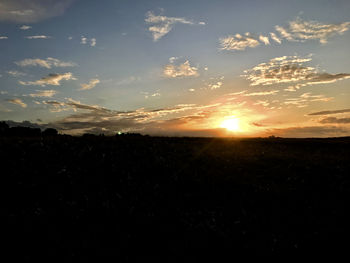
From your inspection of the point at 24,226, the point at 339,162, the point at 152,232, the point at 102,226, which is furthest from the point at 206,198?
the point at 339,162

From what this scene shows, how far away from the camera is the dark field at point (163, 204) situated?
10.7 metres

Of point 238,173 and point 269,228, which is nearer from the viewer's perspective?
point 269,228

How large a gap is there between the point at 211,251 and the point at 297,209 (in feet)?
19.7

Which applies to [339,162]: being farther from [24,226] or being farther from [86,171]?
[24,226]

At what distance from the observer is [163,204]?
13.8m

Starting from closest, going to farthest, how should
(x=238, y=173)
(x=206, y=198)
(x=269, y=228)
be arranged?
(x=269, y=228) < (x=206, y=198) < (x=238, y=173)

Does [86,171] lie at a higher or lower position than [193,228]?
higher

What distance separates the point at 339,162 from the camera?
23.5 meters

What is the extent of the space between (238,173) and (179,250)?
33.4 feet

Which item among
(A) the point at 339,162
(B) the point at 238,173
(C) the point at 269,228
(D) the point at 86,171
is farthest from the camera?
(A) the point at 339,162

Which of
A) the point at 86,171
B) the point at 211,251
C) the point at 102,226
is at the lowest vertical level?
the point at 211,251

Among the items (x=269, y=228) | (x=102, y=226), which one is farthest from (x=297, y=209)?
(x=102, y=226)

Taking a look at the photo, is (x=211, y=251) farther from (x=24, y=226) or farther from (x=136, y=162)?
(x=136, y=162)

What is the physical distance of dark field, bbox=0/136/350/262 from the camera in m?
→ 10.7
